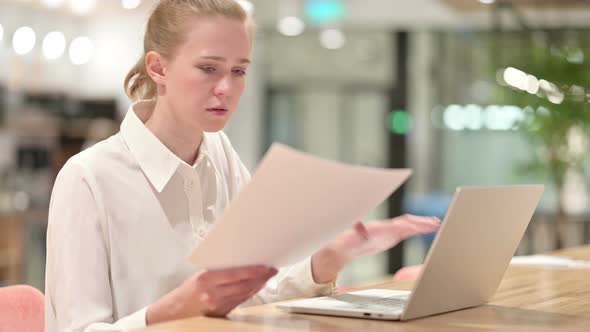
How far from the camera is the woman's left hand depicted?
1.64 m

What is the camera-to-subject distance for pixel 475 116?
1065 cm

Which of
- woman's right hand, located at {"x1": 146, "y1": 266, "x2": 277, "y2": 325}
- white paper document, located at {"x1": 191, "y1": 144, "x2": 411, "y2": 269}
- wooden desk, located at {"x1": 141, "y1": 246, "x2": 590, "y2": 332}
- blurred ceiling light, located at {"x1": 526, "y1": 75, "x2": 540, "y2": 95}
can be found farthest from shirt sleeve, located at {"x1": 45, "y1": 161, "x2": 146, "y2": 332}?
blurred ceiling light, located at {"x1": 526, "y1": 75, "x2": 540, "y2": 95}

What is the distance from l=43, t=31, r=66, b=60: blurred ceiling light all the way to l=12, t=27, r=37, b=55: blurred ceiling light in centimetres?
18

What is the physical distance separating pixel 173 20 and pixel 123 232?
430 millimetres

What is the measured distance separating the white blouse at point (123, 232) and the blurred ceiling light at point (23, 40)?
7474 millimetres

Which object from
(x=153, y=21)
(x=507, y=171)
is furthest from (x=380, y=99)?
(x=153, y=21)

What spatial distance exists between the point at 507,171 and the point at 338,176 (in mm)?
9390

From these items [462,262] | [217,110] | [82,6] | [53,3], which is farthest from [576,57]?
[462,262]

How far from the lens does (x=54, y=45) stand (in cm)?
977

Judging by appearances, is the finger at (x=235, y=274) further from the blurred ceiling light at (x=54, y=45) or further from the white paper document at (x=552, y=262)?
the blurred ceiling light at (x=54, y=45)

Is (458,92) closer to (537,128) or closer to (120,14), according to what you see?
(537,128)

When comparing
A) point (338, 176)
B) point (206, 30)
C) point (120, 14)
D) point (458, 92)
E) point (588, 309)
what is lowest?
point (588, 309)

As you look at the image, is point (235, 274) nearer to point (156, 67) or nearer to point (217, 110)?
point (217, 110)

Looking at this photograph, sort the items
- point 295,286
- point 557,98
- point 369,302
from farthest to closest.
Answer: point 557,98 < point 295,286 < point 369,302
